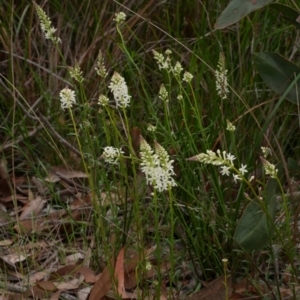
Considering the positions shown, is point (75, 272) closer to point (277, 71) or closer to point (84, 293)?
point (84, 293)

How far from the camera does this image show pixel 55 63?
380 centimetres

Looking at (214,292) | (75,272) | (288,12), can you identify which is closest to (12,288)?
(75,272)

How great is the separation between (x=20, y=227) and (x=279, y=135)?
1.11 m

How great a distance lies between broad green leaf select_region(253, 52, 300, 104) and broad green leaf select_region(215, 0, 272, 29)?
206 millimetres

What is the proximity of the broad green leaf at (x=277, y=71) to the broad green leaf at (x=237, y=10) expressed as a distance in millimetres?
206

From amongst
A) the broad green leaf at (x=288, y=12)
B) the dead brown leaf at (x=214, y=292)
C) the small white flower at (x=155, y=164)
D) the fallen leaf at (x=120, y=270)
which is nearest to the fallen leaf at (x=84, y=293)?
the fallen leaf at (x=120, y=270)

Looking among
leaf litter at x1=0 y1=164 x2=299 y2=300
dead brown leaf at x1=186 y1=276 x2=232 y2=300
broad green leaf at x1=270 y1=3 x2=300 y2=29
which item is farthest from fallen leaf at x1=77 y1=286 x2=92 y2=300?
broad green leaf at x1=270 y1=3 x2=300 y2=29

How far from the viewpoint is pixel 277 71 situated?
8.48ft

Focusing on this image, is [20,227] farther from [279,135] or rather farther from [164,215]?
[279,135]

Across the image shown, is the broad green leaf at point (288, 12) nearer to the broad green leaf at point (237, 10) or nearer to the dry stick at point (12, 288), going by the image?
the broad green leaf at point (237, 10)

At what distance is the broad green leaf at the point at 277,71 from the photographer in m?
2.57

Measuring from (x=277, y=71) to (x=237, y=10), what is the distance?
288 mm

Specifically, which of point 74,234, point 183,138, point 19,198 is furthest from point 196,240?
point 19,198

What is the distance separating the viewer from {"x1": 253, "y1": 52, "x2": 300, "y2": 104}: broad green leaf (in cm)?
257
